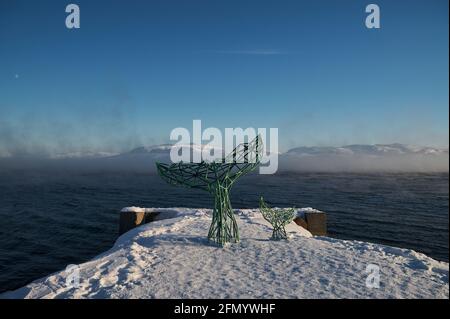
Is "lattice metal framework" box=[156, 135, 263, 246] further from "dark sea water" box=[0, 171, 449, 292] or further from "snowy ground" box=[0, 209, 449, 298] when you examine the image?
"dark sea water" box=[0, 171, 449, 292]

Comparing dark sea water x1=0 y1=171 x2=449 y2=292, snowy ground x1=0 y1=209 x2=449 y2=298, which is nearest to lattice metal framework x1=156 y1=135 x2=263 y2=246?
snowy ground x1=0 y1=209 x2=449 y2=298

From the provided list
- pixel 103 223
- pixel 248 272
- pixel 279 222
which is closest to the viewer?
pixel 248 272

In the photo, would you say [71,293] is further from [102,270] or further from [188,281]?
[188,281]

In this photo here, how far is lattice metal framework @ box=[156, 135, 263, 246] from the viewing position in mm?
14961

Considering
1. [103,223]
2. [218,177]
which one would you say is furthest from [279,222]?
[103,223]

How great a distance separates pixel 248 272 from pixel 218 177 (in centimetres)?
505

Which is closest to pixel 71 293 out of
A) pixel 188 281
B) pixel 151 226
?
pixel 188 281

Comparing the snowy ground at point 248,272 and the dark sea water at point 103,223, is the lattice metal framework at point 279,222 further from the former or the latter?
the dark sea water at point 103,223

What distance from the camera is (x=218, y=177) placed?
15.2 meters

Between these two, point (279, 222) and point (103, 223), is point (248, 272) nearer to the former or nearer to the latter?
point (279, 222)

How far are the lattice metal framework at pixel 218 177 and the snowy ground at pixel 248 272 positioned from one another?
3.09 feet
